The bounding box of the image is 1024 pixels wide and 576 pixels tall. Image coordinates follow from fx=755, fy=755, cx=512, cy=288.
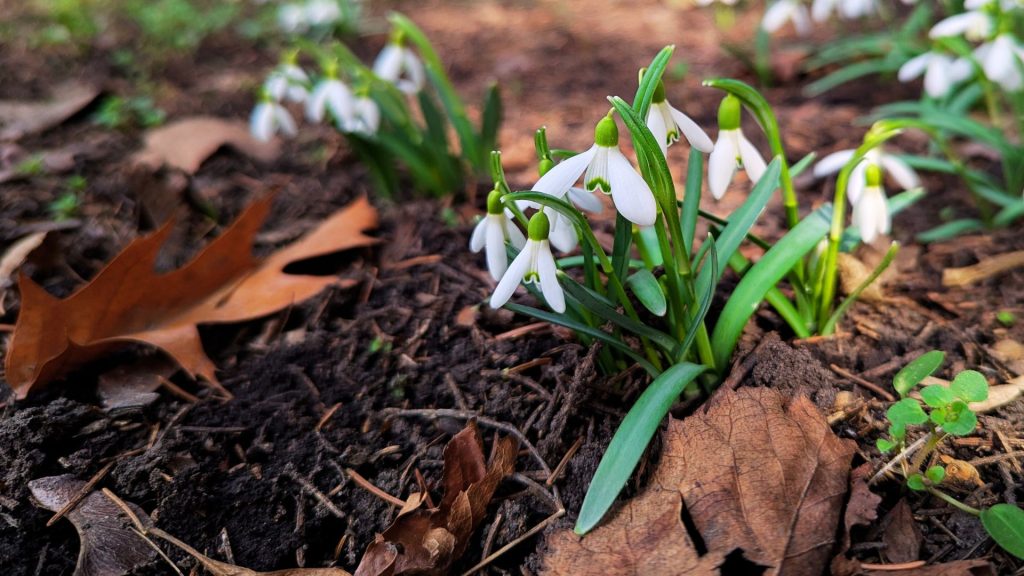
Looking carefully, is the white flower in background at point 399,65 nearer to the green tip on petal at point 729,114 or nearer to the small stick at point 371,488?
the green tip on petal at point 729,114

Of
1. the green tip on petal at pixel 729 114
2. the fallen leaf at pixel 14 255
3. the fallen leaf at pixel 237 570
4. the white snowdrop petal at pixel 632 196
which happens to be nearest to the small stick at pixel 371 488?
the fallen leaf at pixel 237 570

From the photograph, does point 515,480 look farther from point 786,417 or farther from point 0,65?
point 0,65

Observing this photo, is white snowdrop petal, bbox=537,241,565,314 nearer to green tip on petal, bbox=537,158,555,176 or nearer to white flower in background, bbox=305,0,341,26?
green tip on petal, bbox=537,158,555,176

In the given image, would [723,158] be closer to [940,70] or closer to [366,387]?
[366,387]

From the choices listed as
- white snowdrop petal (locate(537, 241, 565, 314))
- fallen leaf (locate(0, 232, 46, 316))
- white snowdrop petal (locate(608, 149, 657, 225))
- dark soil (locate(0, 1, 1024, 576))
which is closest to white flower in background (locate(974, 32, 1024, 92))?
dark soil (locate(0, 1, 1024, 576))

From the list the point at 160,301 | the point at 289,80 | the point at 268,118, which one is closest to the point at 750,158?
the point at 160,301

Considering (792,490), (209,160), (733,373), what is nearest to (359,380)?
(733,373)
